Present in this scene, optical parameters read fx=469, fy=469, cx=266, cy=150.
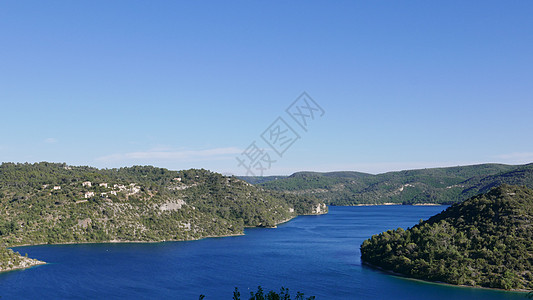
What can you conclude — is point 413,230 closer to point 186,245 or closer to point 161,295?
point 161,295

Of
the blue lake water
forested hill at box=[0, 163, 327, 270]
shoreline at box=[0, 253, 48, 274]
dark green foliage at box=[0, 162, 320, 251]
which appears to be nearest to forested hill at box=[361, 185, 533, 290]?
the blue lake water

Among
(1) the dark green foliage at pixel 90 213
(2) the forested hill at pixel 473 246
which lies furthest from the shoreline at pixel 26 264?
(2) the forested hill at pixel 473 246

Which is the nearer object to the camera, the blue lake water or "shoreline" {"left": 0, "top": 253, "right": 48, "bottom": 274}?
the blue lake water

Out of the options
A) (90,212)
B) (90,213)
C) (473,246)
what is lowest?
(473,246)

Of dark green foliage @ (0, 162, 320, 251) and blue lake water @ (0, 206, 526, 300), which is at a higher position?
dark green foliage @ (0, 162, 320, 251)

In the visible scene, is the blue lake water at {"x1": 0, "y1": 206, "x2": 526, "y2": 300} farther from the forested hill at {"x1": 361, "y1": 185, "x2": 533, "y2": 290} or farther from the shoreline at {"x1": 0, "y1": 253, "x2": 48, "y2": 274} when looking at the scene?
the forested hill at {"x1": 361, "y1": 185, "x2": 533, "y2": 290}

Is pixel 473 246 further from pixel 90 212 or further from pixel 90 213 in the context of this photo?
pixel 90 212

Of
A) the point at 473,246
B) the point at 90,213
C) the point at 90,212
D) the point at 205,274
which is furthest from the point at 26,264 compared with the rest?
the point at 473,246
